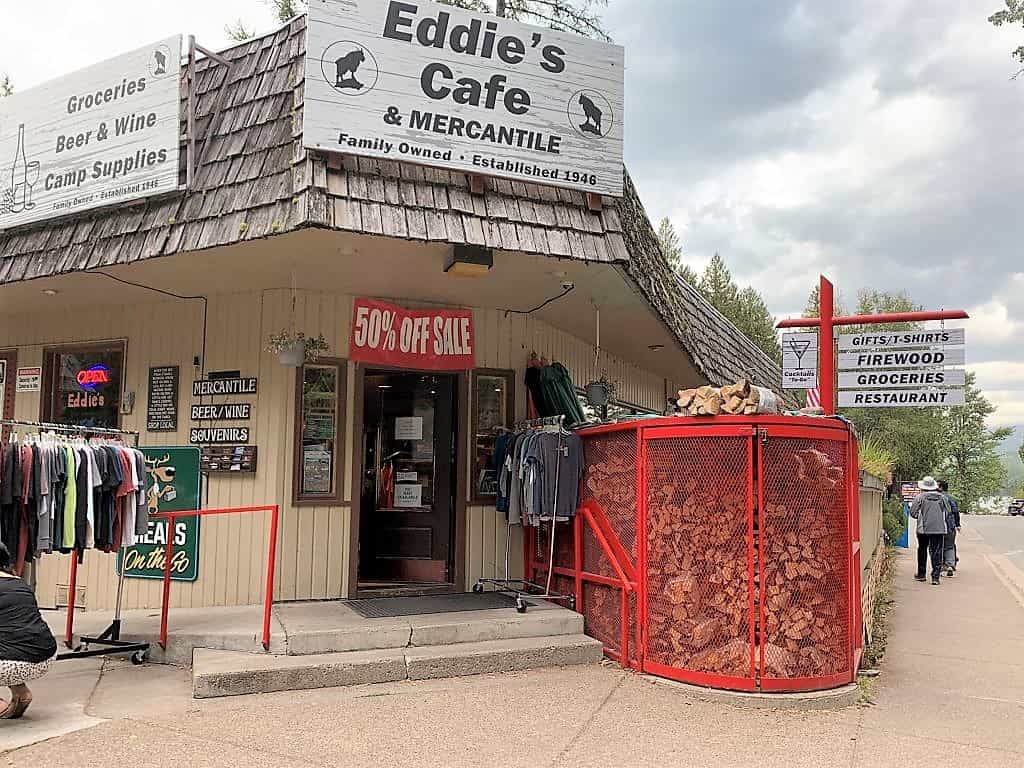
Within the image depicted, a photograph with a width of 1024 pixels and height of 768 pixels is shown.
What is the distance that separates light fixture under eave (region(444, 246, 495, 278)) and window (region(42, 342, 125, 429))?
13.1ft

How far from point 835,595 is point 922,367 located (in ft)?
22.8

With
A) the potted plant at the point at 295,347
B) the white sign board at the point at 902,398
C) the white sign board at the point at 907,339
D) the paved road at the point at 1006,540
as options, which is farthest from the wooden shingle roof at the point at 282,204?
the paved road at the point at 1006,540

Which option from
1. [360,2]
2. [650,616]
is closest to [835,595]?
[650,616]

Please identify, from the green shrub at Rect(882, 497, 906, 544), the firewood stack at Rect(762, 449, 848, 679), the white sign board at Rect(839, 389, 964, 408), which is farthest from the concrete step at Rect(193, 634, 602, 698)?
the green shrub at Rect(882, 497, 906, 544)

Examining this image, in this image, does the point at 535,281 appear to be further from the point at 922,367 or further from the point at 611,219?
the point at 922,367

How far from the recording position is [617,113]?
24.5 feet

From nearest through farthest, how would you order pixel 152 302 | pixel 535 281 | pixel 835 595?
1. pixel 835 595
2. pixel 535 281
3. pixel 152 302

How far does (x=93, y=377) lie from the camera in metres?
9.16

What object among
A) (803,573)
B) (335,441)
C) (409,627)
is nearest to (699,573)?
(803,573)

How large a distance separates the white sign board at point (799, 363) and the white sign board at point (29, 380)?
10008 mm

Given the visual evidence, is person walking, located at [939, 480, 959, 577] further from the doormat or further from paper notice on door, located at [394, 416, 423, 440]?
paper notice on door, located at [394, 416, 423, 440]

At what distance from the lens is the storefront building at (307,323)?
6723 millimetres

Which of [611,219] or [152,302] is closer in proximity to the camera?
[611,219]

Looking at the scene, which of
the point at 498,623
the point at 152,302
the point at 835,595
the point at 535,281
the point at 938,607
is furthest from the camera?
the point at 938,607
